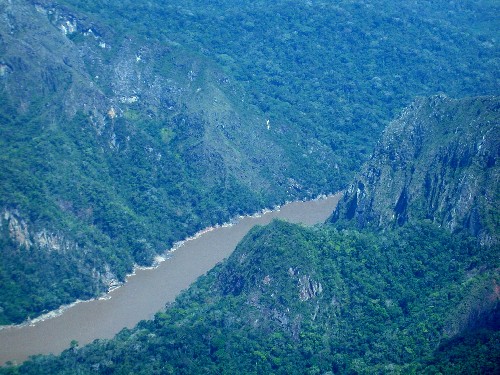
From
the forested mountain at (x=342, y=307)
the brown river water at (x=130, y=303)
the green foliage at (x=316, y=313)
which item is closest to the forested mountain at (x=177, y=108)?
the brown river water at (x=130, y=303)

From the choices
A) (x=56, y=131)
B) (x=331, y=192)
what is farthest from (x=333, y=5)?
(x=56, y=131)

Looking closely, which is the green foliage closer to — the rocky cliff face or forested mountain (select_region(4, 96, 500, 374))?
forested mountain (select_region(4, 96, 500, 374))

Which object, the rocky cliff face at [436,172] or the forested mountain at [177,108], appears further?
the forested mountain at [177,108]

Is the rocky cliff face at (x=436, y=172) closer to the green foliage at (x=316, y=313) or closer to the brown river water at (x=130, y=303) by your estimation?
the green foliage at (x=316, y=313)

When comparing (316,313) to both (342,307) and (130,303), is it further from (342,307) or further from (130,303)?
Answer: (130,303)

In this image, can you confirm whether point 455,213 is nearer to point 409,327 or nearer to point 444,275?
point 444,275

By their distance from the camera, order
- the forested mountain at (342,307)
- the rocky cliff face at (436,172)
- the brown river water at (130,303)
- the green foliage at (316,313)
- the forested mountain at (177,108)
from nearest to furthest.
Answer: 1. the forested mountain at (342,307)
2. the green foliage at (316,313)
3. the brown river water at (130,303)
4. the rocky cliff face at (436,172)
5. the forested mountain at (177,108)

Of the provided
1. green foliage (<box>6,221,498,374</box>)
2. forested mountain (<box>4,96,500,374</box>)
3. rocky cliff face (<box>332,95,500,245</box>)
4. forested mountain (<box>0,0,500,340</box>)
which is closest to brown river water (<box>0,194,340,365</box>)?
forested mountain (<box>0,0,500,340</box>)
